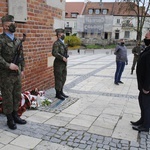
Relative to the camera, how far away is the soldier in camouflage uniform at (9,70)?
3.59 m

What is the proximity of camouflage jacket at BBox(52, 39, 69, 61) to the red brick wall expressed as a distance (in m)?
0.65

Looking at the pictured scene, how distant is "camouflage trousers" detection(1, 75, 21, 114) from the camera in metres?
3.73

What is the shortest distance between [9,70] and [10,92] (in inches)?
15.1

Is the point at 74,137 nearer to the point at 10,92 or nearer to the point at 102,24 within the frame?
the point at 10,92

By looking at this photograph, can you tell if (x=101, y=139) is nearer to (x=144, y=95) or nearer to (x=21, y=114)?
(x=144, y=95)

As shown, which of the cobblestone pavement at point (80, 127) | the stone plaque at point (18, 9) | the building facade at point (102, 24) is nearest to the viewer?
the cobblestone pavement at point (80, 127)

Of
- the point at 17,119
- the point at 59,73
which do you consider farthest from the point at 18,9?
the point at 17,119

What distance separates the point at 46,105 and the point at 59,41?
162 cm

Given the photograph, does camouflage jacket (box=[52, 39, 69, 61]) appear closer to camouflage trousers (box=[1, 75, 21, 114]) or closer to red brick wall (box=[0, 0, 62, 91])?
red brick wall (box=[0, 0, 62, 91])

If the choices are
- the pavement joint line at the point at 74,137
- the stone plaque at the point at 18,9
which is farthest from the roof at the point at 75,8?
the pavement joint line at the point at 74,137

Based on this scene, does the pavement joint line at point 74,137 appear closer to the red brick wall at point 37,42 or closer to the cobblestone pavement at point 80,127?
the cobblestone pavement at point 80,127

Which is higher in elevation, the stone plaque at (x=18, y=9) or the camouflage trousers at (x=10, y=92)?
the stone plaque at (x=18, y=9)

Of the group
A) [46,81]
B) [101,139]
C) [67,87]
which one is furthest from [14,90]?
[67,87]

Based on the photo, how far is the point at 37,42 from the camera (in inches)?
232
